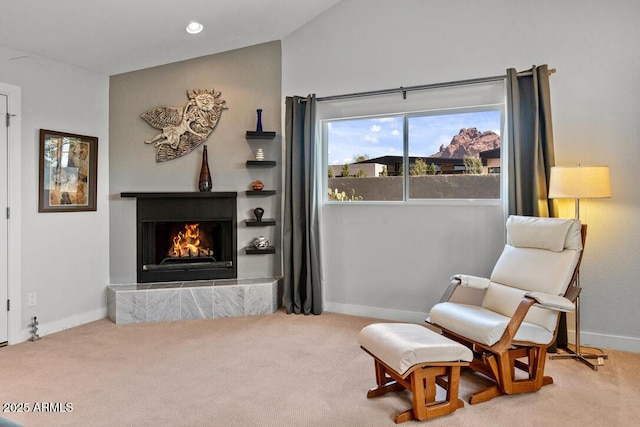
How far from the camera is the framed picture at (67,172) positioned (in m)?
3.70

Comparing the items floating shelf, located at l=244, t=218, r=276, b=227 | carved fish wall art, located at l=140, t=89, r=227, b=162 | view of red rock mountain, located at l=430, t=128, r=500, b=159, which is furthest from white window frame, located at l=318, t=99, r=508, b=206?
carved fish wall art, located at l=140, t=89, r=227, b=162

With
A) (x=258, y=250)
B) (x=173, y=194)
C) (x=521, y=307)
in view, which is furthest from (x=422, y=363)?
(x=173, y=194)

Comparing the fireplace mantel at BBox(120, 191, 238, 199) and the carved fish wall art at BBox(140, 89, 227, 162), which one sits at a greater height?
the carved fish wall art at BBox(140, 89, 227, 162)

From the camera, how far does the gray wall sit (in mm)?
4406

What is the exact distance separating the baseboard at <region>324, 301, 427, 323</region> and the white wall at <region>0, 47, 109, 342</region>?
7.87ft

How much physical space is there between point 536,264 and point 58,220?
13.3 ft

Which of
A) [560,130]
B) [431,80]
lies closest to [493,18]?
[431,80]

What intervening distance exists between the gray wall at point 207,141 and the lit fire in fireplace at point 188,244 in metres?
0.41

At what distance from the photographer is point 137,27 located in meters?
3.55

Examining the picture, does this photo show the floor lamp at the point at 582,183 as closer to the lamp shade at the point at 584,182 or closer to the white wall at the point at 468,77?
the lamp shade at the point at 584,182

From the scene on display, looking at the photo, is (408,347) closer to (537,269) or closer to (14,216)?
(537,269)

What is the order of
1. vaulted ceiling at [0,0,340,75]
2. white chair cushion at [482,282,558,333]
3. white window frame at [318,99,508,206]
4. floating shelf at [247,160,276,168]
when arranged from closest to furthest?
white chair cushion at [482,282,558,333], vaulted ceiling at [0,0,340,75], white window frame at [318,99,508,206], floating shelf at [247,160,276,168]

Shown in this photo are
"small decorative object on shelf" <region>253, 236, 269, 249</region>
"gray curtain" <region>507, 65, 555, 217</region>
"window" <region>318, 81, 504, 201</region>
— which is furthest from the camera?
"small decorative object on shelf" <region>253, 236, 269, 249</region>

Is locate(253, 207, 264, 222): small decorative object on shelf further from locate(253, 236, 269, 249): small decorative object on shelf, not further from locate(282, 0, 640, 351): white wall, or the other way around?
locate(282, 0, 640, 351): white wall
